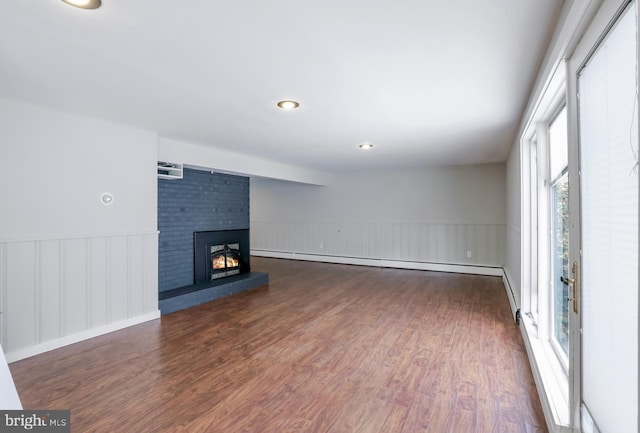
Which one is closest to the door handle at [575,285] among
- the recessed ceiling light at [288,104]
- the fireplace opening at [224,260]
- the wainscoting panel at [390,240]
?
the recessed ceiling light at [288,104]

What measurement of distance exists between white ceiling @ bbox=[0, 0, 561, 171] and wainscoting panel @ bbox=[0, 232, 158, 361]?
4.24ft

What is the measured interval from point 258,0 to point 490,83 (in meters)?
1.75

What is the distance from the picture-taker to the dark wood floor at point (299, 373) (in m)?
1.89

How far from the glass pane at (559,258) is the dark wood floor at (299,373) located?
0.41 meters

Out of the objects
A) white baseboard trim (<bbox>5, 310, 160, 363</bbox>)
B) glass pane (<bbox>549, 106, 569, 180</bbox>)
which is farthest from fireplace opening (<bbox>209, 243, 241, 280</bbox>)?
glass pane (<bbox>549, 106, 569, 180</bbox>)

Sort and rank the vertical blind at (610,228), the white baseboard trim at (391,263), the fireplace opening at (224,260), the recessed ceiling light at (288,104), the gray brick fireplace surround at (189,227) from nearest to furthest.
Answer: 1. the vertical blind at (610,228)
2. the recessed ceiling light at (288,104)
3. the gray brick fireplace surround at (189,227)
4. the fireplace opening at (224,260)
5. the white baseboard trim at (391,263)

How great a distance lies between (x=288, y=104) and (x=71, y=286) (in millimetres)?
2678

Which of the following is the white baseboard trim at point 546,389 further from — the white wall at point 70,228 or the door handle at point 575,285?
the white wall at point 70,228

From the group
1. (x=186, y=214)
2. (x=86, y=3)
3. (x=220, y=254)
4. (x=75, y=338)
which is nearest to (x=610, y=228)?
(x=86, y=3)

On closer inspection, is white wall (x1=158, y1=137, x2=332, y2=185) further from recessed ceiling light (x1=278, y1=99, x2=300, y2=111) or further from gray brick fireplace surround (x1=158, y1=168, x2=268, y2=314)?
recessed ceiling light (x1=278, y1=99, x2=300, y2=111)

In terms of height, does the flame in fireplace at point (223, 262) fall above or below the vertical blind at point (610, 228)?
below

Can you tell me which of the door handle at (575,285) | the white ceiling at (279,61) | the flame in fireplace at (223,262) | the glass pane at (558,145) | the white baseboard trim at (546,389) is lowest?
the white baseboard trim at (546,389)

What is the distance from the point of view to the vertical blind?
0.96 metres

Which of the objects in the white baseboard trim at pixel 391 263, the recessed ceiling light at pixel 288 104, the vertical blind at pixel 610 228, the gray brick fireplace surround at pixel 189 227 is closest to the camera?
the vertical blind at pixel 610 228
